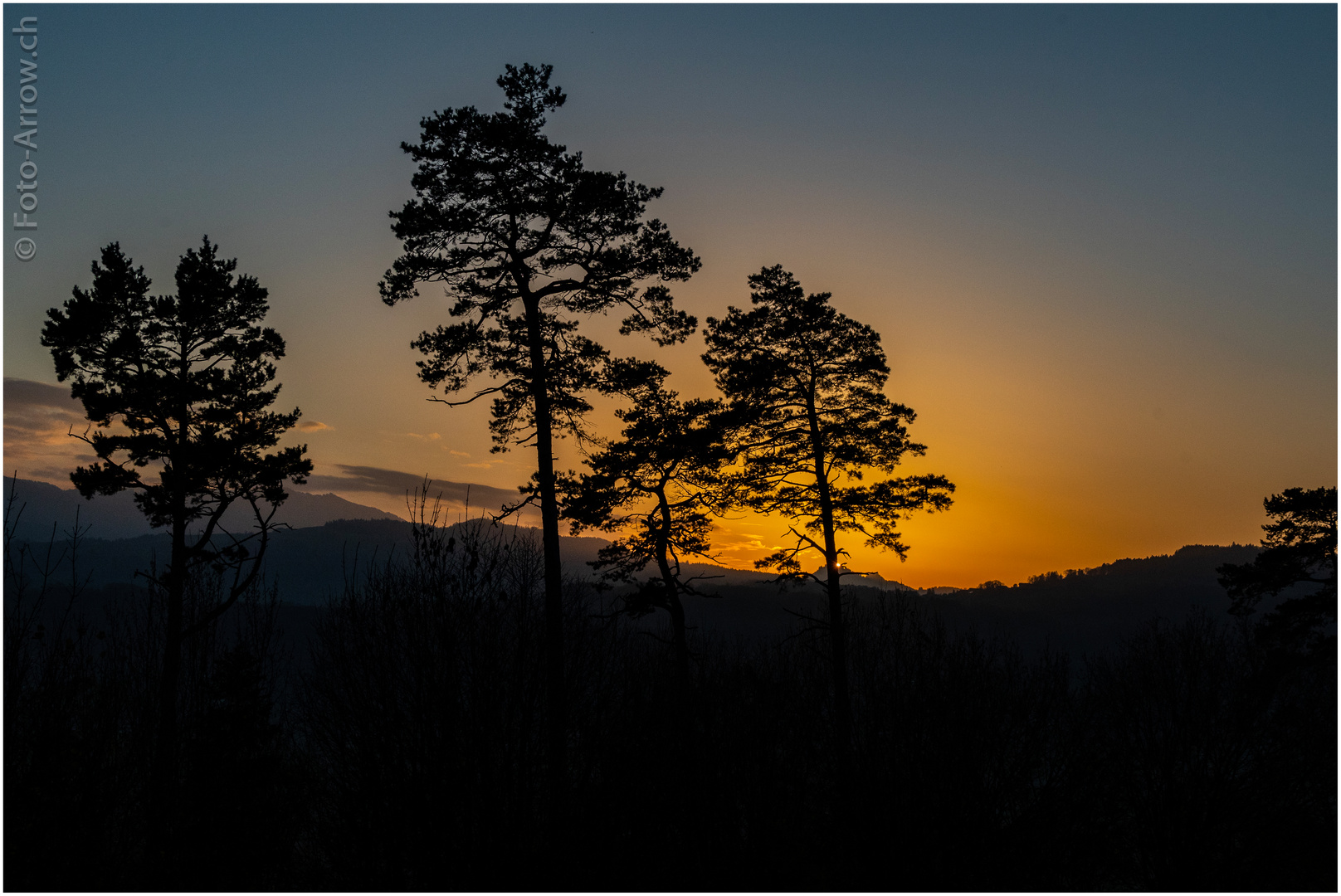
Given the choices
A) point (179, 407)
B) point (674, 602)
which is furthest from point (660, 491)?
point (179, 407)

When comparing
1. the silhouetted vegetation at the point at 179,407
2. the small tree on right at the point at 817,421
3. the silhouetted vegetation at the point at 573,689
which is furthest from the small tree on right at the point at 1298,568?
the silhouetted vegetation at the point at 179,407

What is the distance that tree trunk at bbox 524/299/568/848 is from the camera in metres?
12.9

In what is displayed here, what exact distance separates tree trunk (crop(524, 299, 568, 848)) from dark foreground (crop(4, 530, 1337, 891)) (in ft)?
0.87

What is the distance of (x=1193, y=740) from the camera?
27.6 metres

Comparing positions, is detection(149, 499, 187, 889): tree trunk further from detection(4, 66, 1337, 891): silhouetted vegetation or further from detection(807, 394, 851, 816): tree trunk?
detection(807, 394, 851, 816): tree trunk

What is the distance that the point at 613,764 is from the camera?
1866cm

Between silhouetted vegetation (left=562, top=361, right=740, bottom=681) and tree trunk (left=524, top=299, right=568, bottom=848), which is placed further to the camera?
silhouetted vegetation (left=562, top=361, right=740, bottom=681)

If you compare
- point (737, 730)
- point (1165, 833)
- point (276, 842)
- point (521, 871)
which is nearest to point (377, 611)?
point (521, 871)

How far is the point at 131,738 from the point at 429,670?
18.7 m

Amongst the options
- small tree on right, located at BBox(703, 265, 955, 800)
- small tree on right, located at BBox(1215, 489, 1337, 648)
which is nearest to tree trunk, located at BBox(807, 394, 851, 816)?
small tree on right, located at BBox(703, 265, 955, 800)

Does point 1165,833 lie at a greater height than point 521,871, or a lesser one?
lesser

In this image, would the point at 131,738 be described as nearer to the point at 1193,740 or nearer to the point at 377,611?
the point at 377,611

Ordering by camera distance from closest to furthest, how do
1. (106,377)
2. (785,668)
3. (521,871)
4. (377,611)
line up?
(521,871), (377,611), (106,377), (785,668)

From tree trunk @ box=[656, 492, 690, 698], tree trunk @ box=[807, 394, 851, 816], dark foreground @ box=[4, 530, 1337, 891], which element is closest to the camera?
dark foreground @ box=[4, 530, 1337, 891]
